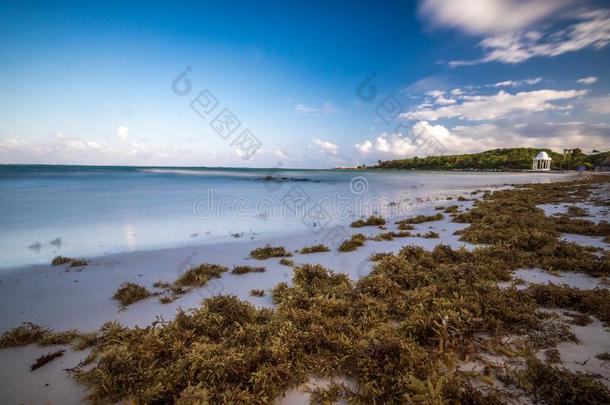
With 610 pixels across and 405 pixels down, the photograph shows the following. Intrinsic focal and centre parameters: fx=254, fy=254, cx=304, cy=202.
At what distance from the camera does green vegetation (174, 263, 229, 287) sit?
17.5 feet

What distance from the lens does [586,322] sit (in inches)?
131

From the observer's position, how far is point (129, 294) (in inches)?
182

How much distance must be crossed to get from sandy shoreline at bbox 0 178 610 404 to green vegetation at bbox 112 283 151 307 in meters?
0.11

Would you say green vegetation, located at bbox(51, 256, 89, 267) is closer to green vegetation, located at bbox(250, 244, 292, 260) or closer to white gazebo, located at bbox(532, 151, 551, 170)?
green vegetation, located at bbox(250, 244, 292, 260)

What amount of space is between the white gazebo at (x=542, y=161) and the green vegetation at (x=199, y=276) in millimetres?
120762

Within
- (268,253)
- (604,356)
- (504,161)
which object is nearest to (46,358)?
(268,253)

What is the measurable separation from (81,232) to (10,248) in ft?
7.71

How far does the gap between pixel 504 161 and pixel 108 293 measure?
147 m

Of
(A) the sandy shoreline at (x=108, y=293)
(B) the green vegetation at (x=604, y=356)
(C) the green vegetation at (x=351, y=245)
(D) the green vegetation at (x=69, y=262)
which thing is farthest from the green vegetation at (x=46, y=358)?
(B) the green vegetation at (x=604, y=356)

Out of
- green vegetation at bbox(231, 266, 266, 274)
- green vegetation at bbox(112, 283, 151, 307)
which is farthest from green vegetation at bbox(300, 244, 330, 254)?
green vegetation at bbox(112, 283, 151, 307)

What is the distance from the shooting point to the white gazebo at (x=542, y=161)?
293 feet

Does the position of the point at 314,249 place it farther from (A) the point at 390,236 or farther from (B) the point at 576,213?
(B) the point at 576,213

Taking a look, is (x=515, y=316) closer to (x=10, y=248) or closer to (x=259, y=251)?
(x=259, y=251)

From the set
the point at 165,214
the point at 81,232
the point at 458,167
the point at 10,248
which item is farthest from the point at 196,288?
the point at 458,167
